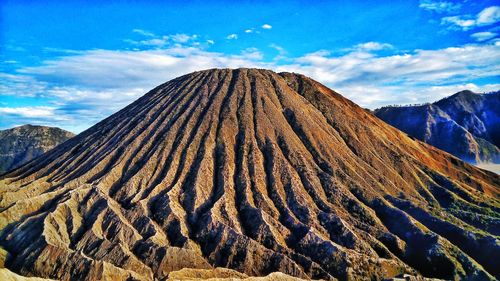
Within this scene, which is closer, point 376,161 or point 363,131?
point 376,161

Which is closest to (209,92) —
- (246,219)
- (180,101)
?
(180,101)

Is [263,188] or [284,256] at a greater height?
[263,188]

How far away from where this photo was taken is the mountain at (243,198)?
57.9m

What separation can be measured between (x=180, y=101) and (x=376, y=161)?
136ft

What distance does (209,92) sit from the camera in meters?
97.9

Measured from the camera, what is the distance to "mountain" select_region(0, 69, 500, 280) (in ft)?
190

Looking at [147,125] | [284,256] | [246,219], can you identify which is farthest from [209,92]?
[284,256]

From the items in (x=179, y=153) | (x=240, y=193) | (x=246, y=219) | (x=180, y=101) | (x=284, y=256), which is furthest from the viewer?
(x=180, y=101)

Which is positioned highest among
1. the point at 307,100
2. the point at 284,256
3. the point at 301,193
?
the point at 307,100

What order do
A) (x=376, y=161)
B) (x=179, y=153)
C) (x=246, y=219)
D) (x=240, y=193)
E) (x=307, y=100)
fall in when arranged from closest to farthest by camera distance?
(x=246, y=219), (x=240, y=193), (x=179, y=153), (x=376, y=161), (x=307, y=100)

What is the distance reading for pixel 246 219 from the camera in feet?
218

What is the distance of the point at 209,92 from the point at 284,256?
4918cm

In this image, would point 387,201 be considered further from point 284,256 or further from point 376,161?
point 284,256

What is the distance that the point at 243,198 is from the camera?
2761 inches
